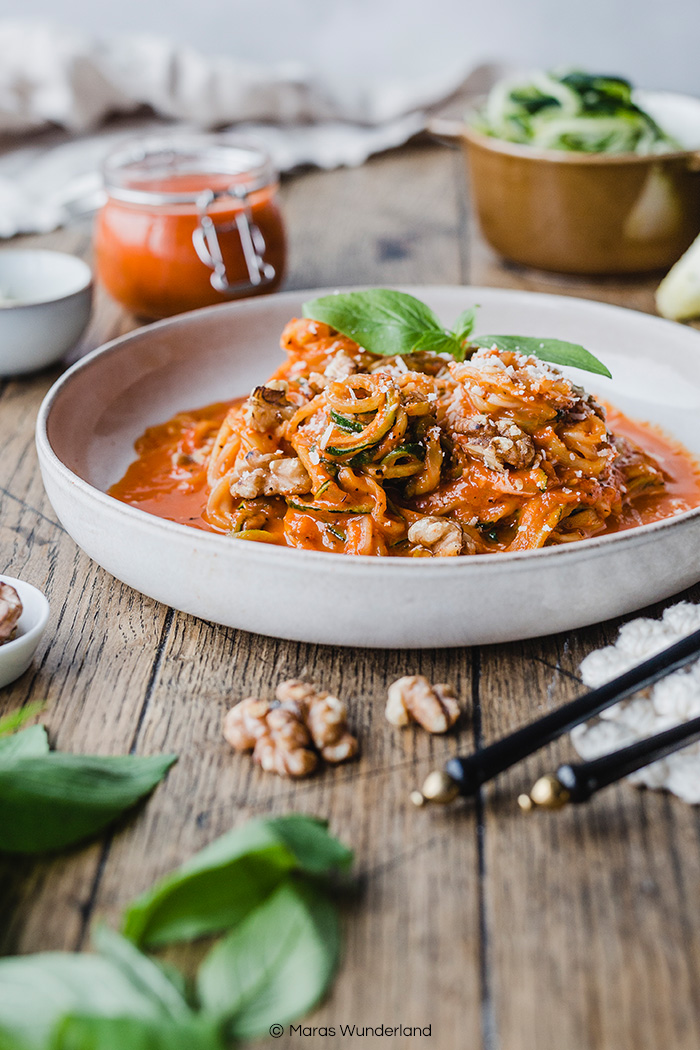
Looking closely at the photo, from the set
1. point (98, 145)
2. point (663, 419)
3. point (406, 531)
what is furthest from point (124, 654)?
point (98, 145)

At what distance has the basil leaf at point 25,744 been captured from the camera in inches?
73.0

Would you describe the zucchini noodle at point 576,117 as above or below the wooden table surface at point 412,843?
above

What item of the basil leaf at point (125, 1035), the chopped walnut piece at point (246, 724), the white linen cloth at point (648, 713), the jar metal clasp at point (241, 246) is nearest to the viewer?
the basil leaf at point (125, 1035)

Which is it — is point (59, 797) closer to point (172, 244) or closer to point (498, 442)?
point (498, 442)

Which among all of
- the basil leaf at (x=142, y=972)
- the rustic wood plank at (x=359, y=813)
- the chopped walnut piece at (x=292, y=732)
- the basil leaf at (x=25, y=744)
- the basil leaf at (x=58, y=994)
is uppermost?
the basil leaf at (x=58, y=994)

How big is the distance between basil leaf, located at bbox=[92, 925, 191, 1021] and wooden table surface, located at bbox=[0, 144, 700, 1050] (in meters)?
0.16

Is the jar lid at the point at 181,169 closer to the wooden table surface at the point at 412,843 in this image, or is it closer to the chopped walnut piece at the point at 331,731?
the wooden table surface at the point at 412,843

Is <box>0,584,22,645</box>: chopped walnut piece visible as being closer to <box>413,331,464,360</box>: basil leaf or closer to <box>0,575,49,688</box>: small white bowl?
<box>0,575,49,688</box>: small white bowl

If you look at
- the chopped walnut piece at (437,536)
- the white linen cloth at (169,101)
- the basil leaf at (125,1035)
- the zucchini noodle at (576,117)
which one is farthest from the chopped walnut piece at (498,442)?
the white linen cloth at (169,101)

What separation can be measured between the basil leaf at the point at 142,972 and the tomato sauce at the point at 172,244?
309 centimetres

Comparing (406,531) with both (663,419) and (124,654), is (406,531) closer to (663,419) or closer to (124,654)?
(124,654)

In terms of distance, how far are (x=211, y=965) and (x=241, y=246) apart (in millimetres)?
3192

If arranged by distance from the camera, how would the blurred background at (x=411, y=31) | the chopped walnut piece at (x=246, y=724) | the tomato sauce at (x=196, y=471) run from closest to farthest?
1. the chopped walnut piece at (x=246, y=724)
2. the tomato sauce at (x=196, y=471)
3. the blurred background at (x=411, y=31)

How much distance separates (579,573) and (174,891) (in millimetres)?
1017
